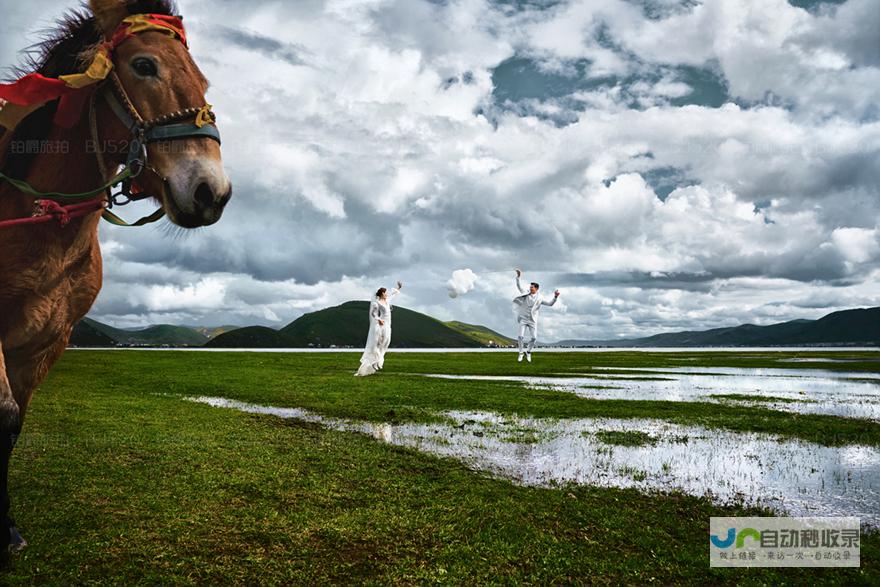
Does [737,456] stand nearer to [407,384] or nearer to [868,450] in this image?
[868,450]

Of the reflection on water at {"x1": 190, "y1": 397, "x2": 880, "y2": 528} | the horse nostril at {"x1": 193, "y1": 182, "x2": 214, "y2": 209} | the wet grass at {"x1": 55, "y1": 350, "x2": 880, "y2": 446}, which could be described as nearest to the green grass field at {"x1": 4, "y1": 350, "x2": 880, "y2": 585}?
the reflection on water at {"x1": 190, "y1": 397, "x2": 880, "y2": 528}

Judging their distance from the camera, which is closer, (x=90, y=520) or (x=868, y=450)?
(x=90, y=520)

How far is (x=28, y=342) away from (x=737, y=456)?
12.3 metres

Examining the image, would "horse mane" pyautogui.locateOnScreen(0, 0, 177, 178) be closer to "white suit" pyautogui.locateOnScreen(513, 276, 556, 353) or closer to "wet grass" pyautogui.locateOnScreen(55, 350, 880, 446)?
"wet grass" pyautogui.locateOnScreen(55, 350, 880, 446)

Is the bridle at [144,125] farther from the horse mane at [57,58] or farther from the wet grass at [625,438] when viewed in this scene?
the wet grass at [625,438]

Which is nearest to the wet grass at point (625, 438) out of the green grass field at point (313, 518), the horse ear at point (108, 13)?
the green grass field at point (313, 518)

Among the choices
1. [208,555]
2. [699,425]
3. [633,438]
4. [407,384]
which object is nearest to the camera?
[208,555]

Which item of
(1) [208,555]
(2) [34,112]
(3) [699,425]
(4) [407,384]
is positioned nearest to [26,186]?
(2) [34,112]

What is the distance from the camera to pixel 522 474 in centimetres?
898

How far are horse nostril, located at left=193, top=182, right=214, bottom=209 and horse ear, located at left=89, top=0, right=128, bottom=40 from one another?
1.86 m

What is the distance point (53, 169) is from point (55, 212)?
41 centimetres

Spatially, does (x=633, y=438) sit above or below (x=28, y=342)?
below

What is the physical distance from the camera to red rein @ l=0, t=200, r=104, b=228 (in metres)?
4.21

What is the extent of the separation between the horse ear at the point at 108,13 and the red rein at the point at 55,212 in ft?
4.70
